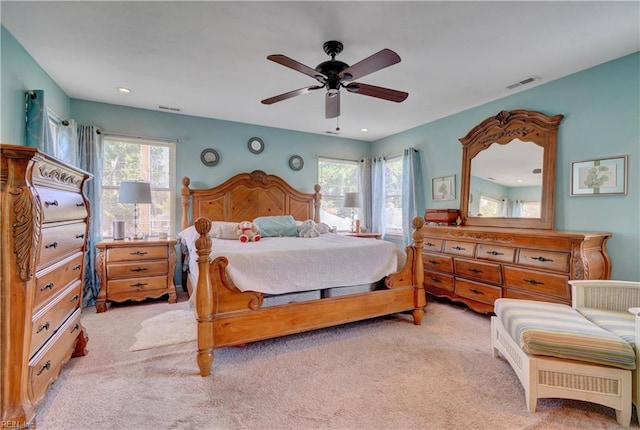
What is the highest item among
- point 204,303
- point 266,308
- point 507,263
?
point 507,263

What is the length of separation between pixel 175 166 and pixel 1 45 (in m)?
2.22

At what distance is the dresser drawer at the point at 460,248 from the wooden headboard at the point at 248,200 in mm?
2266

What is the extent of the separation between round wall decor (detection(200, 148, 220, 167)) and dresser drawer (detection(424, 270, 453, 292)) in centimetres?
357

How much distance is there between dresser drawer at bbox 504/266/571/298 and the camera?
2650 millimetres

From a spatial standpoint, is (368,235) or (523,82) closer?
(523,82)

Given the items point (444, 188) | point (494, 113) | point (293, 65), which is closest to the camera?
point (293, 65)

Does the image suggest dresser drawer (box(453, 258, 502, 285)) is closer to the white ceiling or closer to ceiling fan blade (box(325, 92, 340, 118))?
the white ceiling

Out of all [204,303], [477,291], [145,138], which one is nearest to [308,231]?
[204,303]

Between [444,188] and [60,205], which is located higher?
[444,188]

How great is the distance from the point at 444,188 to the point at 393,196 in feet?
3.89

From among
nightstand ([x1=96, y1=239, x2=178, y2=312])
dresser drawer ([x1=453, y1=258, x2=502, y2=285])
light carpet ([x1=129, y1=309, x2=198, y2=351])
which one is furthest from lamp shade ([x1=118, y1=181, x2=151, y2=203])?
dresser drawer ([x1=453, y1=258, x2=502, y2=285])

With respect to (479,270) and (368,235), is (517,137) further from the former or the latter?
(368,235)

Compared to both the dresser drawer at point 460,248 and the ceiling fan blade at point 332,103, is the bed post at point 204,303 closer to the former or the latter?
the ceiling fan blade at point 332,103

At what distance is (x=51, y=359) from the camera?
1700 millimetres
